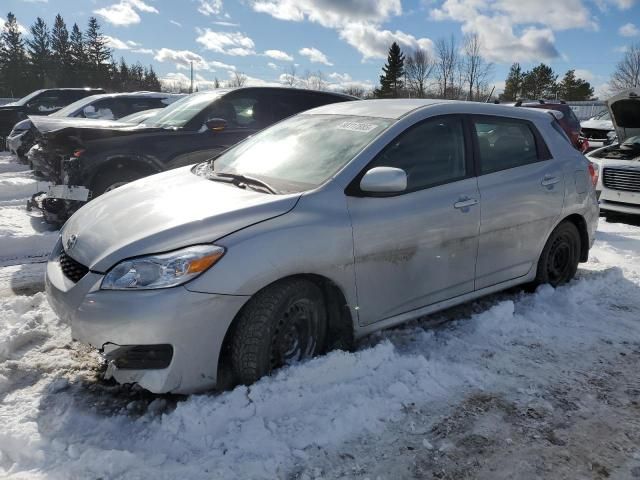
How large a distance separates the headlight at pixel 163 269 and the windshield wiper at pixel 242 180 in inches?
28.0

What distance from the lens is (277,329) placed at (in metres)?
2.89

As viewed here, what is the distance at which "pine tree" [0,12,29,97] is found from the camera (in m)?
62.2

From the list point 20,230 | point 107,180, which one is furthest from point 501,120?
point 20,230

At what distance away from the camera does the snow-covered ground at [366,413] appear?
2.41m

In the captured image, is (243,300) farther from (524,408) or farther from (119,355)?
(524,408)

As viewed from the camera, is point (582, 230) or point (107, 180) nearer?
point (582, 230)

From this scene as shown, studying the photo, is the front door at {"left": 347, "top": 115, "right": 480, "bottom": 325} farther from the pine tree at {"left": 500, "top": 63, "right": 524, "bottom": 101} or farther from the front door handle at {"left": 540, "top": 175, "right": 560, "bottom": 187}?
the pine tree at {"left": 500, "top": 63, "right": 524, "bottom": 101}

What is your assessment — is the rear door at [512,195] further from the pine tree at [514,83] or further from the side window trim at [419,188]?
the pine tree at [514,83]

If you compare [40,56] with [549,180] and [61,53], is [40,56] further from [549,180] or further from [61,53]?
[549,180]

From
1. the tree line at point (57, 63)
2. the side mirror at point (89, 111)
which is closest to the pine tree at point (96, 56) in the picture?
the tree line at point (57, 63)

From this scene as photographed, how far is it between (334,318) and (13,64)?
7487 cm

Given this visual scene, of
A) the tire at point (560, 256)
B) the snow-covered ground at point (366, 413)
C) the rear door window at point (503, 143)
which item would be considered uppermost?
the rear door window at point (503, 143)

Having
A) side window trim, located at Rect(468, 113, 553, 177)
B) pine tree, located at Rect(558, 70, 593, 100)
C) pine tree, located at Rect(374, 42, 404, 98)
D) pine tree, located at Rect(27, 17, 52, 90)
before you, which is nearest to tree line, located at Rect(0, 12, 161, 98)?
pine tree, located at Rect(27, 17, 52, 90)

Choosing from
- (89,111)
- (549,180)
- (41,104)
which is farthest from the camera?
(41,104)
